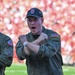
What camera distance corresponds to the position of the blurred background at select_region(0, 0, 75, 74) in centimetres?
1291

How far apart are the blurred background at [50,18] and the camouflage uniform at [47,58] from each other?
8785mm

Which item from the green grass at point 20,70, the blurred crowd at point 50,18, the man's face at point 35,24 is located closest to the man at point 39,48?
the man's face at point 35,24

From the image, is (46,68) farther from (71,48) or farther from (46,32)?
(71,48)

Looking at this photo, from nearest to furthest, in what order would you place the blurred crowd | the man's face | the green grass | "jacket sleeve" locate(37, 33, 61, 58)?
"jacket sleeve" locate(37, 33, 61, 58) → the man's face → the green grass → the blurred crowd

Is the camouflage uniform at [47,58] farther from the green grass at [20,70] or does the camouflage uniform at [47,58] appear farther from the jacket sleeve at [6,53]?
the green grass at [20,70]

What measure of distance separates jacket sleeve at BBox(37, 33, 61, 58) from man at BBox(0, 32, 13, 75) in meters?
0.34

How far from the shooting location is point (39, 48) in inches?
148

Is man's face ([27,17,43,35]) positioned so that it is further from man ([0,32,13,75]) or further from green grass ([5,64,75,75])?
green grass ([5,64,75,75])

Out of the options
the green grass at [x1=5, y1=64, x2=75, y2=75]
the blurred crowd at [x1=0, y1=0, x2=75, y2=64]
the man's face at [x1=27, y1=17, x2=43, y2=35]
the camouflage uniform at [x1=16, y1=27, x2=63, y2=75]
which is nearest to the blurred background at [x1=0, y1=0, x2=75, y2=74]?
the blurred crowd at [x1=0, y1=0, x2=75, y2=64]

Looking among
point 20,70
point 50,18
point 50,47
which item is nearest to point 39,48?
point 50,47

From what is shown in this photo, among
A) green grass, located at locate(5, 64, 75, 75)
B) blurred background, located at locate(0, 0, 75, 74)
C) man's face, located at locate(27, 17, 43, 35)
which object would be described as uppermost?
man's face, located at locate(27, 17, 43, 35)

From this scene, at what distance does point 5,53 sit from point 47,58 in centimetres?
43

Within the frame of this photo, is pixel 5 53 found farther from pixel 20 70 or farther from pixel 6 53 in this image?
pixel 20 70

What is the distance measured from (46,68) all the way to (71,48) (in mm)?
9005
